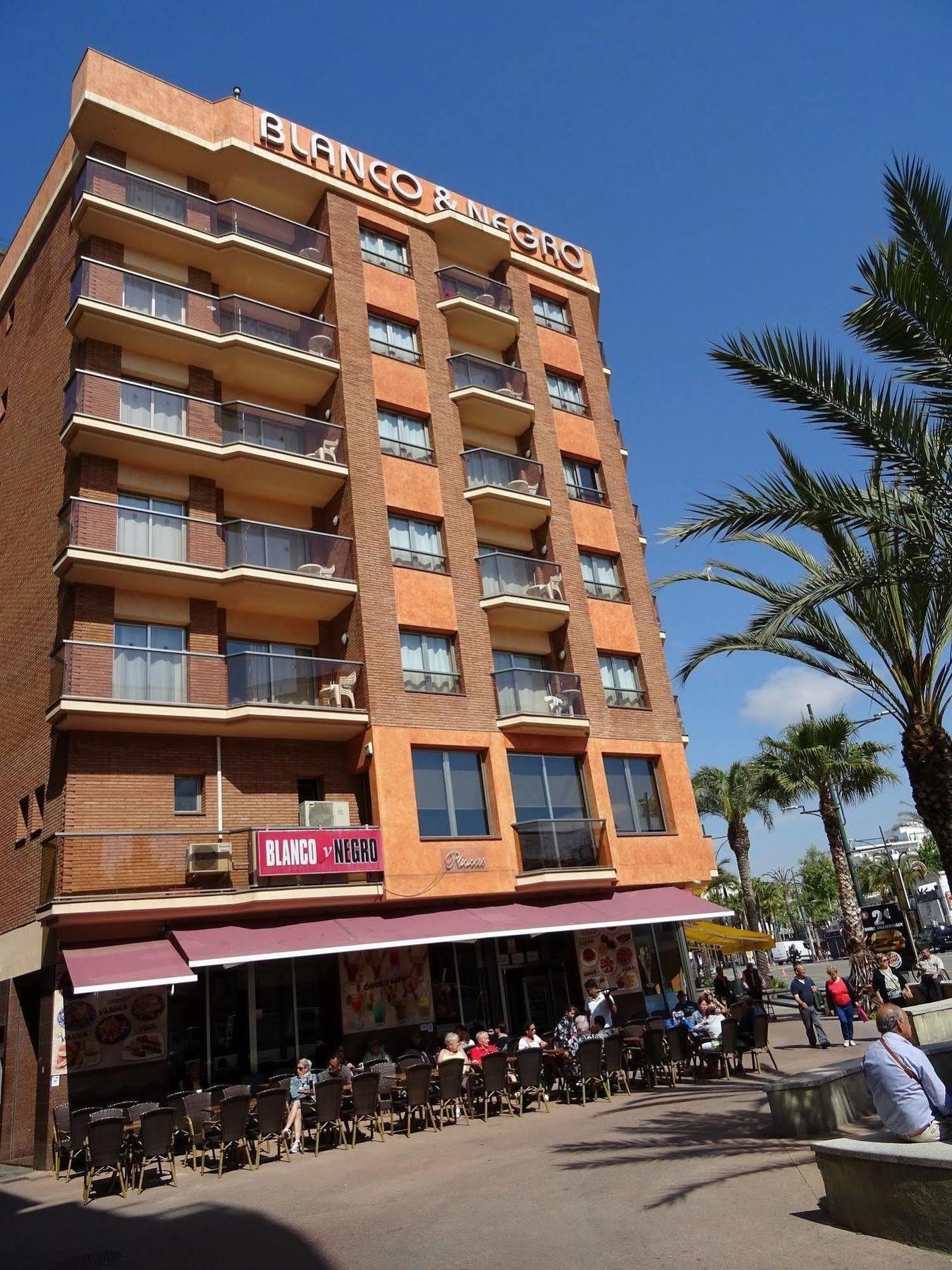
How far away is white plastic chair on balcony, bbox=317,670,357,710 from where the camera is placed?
2072 cm

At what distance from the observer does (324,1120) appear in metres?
14.5

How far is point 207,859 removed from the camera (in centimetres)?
1803

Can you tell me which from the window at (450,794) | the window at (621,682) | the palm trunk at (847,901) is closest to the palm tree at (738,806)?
the palm trunk at (847,901)

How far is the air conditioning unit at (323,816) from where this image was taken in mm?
19922

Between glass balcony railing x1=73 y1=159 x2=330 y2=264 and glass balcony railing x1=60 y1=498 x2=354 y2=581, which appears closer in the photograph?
glass balcony railing x1=60 y1=498 x2=354 y2=581

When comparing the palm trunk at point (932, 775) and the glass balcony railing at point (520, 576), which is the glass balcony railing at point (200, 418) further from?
the palm trunk at point (932, 775)

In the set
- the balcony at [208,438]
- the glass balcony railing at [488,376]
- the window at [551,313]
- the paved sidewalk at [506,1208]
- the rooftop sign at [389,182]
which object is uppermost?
the rooftop sign at [389,182]

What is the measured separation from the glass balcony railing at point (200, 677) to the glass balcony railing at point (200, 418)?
4809 millimetres

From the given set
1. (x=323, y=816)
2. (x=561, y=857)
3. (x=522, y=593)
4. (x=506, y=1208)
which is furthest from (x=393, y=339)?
(x=506, y=1208)

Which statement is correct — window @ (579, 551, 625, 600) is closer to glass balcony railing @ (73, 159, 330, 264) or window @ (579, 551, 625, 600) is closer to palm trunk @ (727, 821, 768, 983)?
glass balcony railing @ (73, 159, 330, 264)

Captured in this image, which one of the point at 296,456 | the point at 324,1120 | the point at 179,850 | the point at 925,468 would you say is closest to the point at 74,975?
Answer: the point at 179,850

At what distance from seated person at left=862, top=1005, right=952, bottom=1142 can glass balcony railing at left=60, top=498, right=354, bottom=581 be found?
16255 mm

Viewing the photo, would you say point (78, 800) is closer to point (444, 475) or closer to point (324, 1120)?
point (324, 1120)

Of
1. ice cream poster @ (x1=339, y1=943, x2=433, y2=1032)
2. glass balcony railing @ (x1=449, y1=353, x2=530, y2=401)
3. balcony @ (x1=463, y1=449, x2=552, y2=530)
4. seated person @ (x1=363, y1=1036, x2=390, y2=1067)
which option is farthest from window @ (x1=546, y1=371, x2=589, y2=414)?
seated person @ (x1=363, y1=1036, x2=390, y2=1067)
